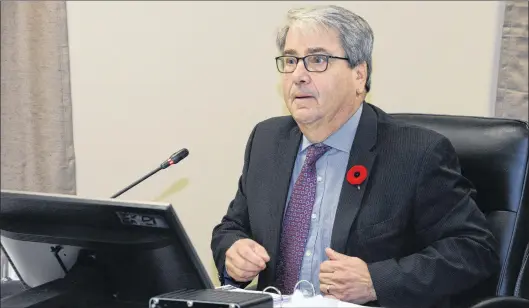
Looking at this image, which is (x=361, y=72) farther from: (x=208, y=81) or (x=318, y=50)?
(x=208, y=81)

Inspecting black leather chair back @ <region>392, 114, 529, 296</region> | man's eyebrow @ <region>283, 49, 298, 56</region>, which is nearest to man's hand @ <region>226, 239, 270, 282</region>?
man's eyebrow @ <region>283, 49, 298, 56</region>

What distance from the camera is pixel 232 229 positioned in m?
2.30

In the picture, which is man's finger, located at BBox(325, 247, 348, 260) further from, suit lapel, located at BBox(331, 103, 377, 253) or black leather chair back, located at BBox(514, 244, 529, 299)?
black leather chair back, located at BBox(514, 244, 529, 299)

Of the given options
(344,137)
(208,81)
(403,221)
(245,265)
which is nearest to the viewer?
(245,265)

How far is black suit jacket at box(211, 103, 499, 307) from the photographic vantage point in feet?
6.45

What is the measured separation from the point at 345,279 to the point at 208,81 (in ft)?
4.96

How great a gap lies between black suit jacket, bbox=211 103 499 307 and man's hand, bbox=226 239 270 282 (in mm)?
137

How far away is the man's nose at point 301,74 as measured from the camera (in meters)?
2.13

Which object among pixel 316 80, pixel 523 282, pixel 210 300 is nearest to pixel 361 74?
pixel 316 80

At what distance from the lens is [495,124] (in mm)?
2244

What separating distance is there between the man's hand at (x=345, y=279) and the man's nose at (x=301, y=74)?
1.65 ft

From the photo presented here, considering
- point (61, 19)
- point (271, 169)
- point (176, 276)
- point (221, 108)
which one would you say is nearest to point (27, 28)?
point (61, 19)

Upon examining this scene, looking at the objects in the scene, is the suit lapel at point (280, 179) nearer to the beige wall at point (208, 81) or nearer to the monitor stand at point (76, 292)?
the monitor stand at point (76, 292)

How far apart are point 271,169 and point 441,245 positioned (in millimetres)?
553
